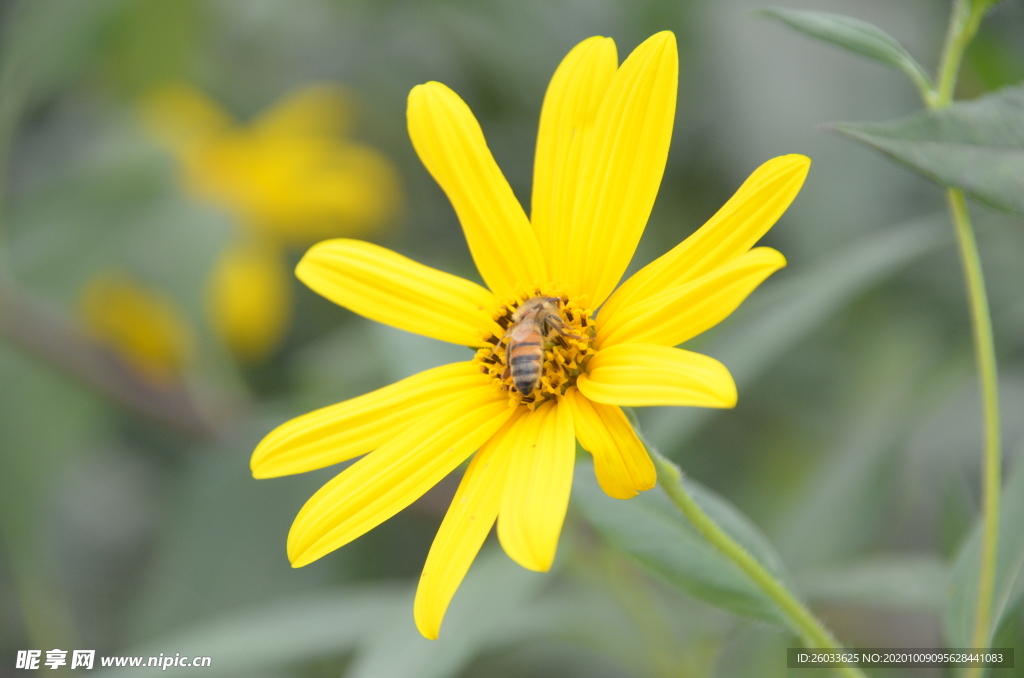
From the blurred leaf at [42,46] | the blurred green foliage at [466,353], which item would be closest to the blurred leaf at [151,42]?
the blurred green foliage at [466,353]

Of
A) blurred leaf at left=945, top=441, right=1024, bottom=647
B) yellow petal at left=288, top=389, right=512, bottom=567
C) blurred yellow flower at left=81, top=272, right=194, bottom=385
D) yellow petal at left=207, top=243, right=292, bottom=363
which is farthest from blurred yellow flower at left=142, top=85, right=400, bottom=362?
blurred leaf at left=945, top=441, right=1024, bottom=647

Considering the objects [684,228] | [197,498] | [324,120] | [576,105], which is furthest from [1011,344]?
[324,120]

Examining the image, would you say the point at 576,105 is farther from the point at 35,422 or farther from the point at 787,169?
the point at 35,422

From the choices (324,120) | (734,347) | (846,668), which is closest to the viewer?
(846,668)

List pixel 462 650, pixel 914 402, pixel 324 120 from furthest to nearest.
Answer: pixel 324 120 < pixel 914 402 < pixel 462 650

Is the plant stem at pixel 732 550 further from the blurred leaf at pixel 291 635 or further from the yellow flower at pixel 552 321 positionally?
the blurred leaf at pixel 291 635

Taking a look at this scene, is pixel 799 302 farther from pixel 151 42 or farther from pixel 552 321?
pixel 151 42

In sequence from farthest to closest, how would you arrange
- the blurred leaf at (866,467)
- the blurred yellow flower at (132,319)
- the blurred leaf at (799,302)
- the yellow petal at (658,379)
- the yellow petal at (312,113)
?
1. the yellow petal at (312,113)
2. the blurred yellow flower at (132,319)
3. the blurred leaf at (866,467)
4. the blurred leaf at (799,302)
5. the yellow petal at (658,379)
